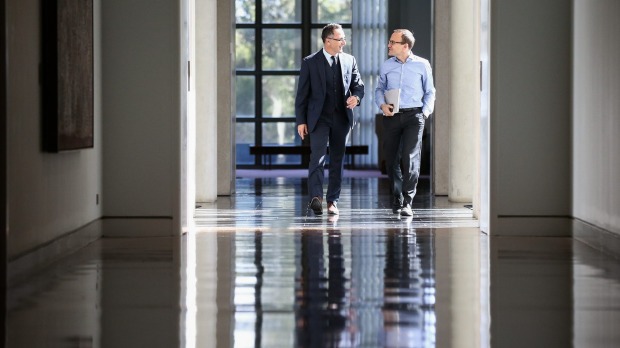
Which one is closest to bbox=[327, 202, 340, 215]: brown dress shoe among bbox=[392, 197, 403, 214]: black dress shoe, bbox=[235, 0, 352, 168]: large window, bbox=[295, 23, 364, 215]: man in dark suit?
bbox=[295, 23, 364, 215]: man in dark suit

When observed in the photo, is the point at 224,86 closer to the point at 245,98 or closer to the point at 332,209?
the point at 332,209

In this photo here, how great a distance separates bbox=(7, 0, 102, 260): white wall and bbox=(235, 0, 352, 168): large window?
18.8 m

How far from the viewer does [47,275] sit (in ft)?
20.9

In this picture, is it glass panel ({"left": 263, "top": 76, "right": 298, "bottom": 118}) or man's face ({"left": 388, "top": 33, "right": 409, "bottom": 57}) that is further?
glass panel ({"left": 263, "top": 76, "right": 298, "bottom": 118})

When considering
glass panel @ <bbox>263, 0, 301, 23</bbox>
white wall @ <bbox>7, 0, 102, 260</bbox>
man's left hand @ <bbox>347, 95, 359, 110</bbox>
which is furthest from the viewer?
glass panel @ <bbox>263, 0, 301, 23</bbox>

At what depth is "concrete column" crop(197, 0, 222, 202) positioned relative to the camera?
13406mm

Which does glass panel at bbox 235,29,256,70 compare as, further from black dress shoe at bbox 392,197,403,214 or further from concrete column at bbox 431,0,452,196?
black dress shoe at bbox 392,197,403,214

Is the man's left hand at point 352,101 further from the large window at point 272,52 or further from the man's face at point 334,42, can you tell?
the large window at point 272,52

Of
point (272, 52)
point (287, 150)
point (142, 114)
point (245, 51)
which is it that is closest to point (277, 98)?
point (272, 52)

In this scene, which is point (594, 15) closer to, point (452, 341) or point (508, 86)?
point (508, 86)

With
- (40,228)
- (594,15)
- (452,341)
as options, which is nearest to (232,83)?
(594,15)

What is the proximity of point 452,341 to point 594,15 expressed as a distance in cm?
440

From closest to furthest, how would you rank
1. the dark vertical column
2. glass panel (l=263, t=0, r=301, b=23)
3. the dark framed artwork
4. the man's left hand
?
the dark vertical column < the dark framed artwork < the man's left hand < glass panel (l=263, t=0, r=301, b=23)

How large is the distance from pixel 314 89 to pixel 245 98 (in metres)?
15.4
